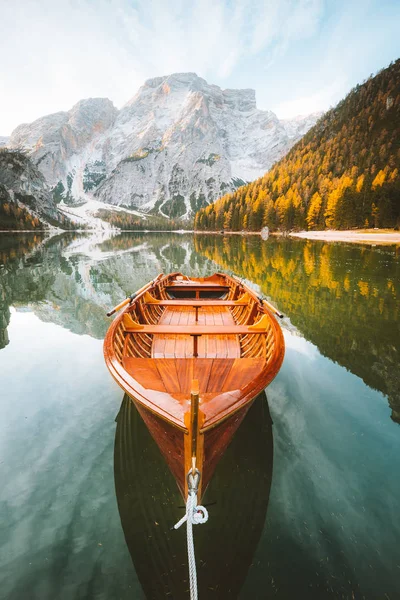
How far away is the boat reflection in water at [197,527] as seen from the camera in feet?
9.94

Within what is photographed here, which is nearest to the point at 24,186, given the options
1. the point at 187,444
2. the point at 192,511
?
the point at 187,444

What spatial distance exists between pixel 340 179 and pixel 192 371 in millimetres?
85726

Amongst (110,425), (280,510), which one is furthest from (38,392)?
(280,510)

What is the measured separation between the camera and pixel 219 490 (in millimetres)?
3975

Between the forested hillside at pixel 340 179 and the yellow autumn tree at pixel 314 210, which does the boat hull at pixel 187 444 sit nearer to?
the forested hillside at pixel 340 179

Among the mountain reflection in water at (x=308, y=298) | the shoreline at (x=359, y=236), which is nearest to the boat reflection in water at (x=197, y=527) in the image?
the mountain reflection in water at (x=308, y=298)

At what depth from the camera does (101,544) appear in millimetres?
3445

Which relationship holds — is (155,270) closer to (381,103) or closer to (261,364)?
(261,364)

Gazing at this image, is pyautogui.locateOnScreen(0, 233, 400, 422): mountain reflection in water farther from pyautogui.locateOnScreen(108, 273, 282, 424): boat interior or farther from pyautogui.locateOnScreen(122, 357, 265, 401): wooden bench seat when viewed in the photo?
pyautogui.locateOnScreen(122, 357, 265, 401): wooden bench seat

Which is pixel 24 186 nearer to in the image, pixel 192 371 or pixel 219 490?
pixel 192 371

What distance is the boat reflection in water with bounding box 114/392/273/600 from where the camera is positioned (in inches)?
119

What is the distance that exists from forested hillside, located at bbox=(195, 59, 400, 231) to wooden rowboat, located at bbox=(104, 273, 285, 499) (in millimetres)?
67410

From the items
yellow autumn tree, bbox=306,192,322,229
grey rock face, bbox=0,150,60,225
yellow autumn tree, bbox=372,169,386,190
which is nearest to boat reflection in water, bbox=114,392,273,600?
yellow autumn tree, bbox=372,169,386,190

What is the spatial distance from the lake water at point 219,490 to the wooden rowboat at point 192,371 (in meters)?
0.90
